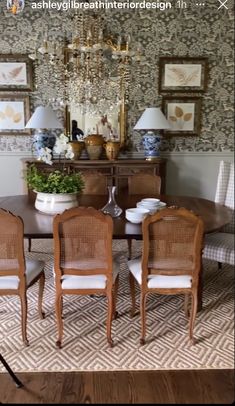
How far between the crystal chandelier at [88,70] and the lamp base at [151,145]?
52 cm

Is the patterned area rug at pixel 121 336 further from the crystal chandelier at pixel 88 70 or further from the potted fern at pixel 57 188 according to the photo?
the crystal chandelier at pixel 88 70

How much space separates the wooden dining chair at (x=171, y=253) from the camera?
1824mm

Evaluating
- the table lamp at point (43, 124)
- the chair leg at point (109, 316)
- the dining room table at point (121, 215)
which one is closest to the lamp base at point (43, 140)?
the table lamp at point (43, 124)

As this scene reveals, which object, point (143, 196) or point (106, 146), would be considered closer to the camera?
point (143, 196)

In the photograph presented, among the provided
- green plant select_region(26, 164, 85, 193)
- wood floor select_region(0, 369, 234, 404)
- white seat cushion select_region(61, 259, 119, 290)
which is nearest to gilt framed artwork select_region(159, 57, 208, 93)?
green plant select_region(26, 164, 85, 193)

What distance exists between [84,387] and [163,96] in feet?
10.4

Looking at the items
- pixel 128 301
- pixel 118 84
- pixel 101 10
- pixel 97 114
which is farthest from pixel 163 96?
pixel 128 301

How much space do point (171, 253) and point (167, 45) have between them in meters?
2.82

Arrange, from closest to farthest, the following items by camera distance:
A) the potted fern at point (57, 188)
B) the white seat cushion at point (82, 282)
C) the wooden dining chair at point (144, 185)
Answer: the white seat cushion at point (82, 282)
the potted fern at point (57, 188)
the wooden dining chair at point (144, 185)

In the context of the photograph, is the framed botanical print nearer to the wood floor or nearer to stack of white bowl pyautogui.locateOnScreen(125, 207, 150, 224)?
stack of white bowl pyautogui.locateOnScreen(125, 207, 150, 224)

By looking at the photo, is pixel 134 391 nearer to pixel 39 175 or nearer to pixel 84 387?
pixel 84 387

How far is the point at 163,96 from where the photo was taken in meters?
4.02

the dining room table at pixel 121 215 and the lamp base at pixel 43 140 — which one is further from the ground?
the lamp base at pixel 43 140

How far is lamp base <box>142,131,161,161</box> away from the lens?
3816mm
